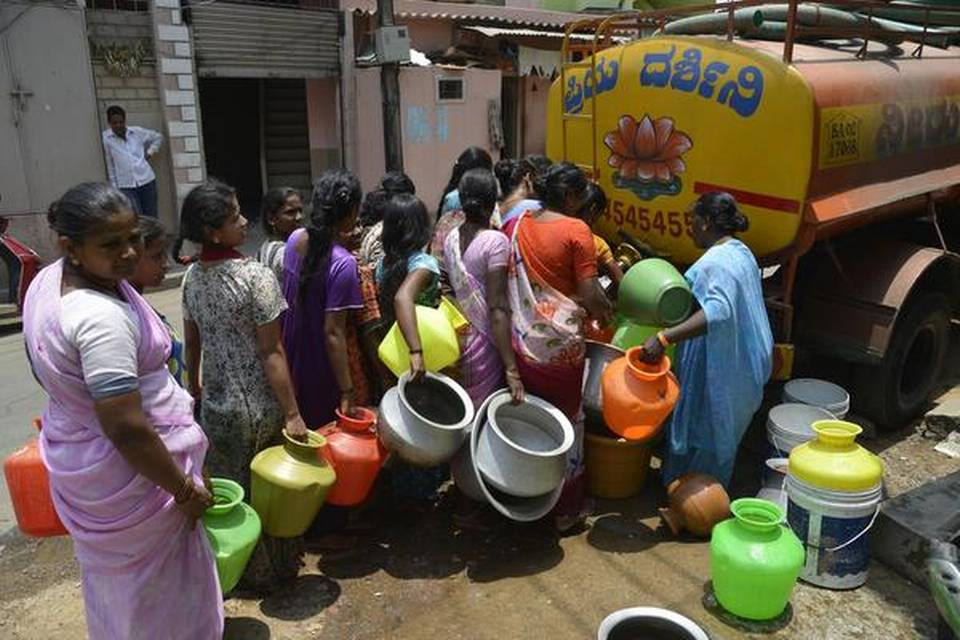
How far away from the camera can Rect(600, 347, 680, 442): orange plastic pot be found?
3121 mm

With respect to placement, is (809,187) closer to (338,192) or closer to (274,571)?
(338,192)

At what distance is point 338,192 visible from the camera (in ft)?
9.81

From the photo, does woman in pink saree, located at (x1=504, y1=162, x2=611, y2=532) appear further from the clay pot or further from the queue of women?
the clay pot

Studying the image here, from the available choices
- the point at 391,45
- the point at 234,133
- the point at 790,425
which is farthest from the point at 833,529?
the point at 234,133

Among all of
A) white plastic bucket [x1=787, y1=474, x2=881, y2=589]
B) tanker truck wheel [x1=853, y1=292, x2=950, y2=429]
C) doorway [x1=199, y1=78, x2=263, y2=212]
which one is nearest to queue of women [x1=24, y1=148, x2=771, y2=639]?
white plastic bucket [x1=787, y1=474, x2=881, y2=589]

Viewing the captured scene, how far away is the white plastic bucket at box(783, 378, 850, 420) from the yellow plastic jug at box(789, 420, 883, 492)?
771 mm

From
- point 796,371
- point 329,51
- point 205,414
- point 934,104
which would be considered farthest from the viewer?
point 329,51

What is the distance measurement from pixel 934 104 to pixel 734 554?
3166mm

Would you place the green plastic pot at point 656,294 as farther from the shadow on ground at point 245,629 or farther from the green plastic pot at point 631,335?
the shadow on ground at point 245,629

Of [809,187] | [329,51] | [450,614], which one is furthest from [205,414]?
[329,51]

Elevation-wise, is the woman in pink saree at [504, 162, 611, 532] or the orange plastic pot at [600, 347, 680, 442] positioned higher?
the woman in pink saree at [504, 162, 611, 532]

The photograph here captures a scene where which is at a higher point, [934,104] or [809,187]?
[934,104]

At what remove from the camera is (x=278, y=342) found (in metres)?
2.61

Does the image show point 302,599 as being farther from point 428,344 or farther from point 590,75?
point 590,75
